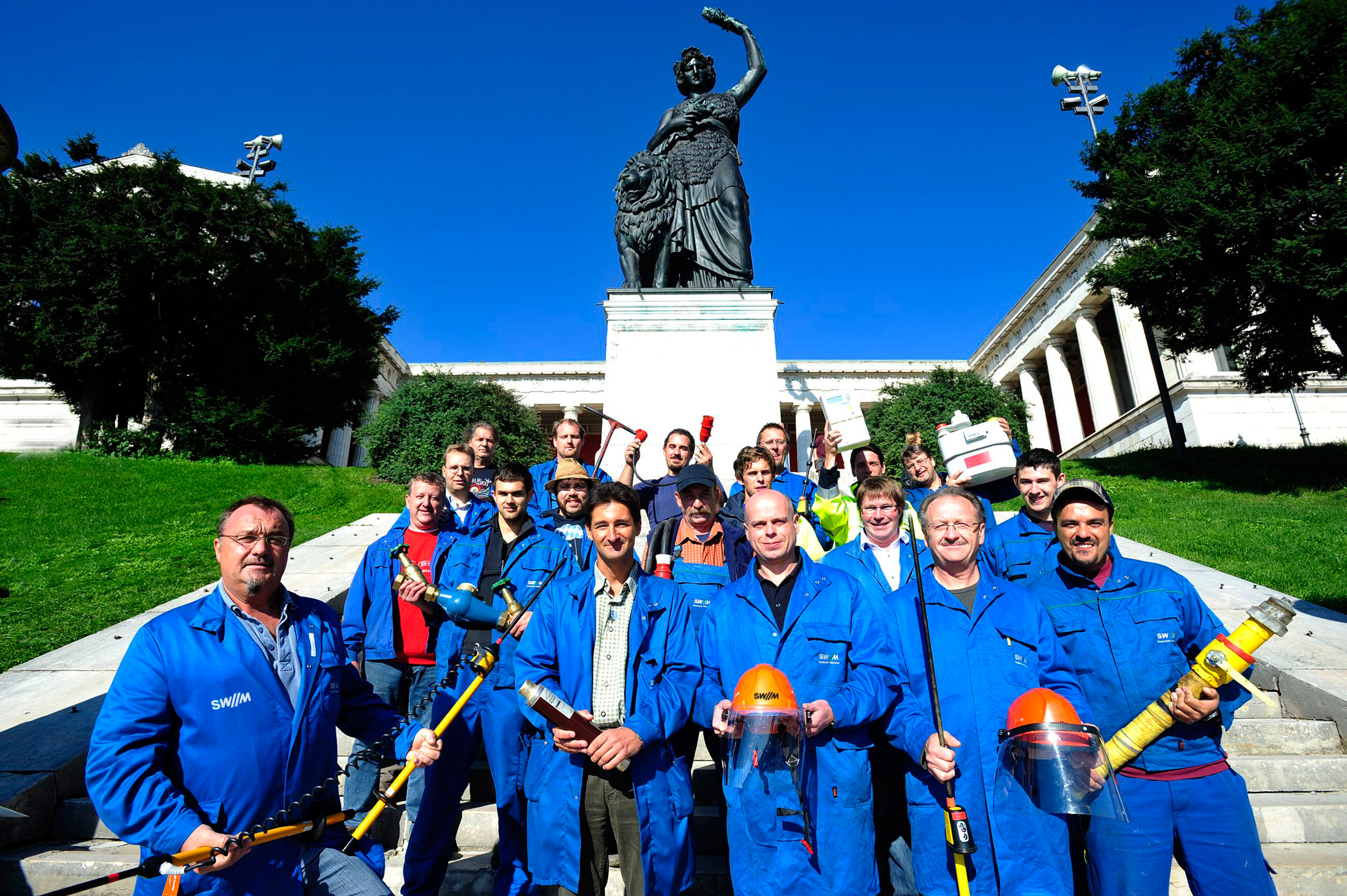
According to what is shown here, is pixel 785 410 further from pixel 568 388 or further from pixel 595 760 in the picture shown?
pixel 595 760

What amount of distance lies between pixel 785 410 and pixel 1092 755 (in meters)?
46.5

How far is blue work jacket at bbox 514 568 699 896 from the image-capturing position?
8.76 ft

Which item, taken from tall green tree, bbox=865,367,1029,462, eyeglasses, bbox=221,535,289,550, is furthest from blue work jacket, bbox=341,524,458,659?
tall green tree, bbox=865,367,1029,462

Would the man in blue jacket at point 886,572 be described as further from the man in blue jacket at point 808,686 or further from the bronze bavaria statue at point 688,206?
the bronze bavaria statue at point 688,206

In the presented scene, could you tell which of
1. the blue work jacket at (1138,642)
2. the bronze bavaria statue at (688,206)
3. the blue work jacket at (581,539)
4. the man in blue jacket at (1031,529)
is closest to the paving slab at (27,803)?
the blue work jacket at (581,539)

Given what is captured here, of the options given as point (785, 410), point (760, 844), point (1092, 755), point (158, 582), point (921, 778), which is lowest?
point (760, 844)

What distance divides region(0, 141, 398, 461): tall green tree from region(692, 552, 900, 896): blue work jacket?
24.3 m

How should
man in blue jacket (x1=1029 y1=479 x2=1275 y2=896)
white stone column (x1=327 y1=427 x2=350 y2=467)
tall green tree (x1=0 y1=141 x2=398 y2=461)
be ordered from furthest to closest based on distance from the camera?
white stone column (x1=327 y1=427 x2=350 y2=467) → tall green tree (x1=0 y1=141 x2=398 y2=461) → man in blue jacket (x1=1029 y1=479 x2=1275 y2=896)

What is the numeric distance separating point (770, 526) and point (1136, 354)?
3394 cm

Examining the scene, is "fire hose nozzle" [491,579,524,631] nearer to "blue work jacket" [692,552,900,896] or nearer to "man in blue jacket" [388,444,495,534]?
"blue work jacket" [692,552,900,896]

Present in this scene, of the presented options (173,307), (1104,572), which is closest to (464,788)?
(1104,572)

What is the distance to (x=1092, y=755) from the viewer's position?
220 cm

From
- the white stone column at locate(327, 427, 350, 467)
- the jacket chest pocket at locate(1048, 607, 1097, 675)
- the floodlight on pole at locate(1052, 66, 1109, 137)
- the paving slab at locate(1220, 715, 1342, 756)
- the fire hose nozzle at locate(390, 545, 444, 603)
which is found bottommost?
the paving slab at locate(1220, 715, 1342, 756)

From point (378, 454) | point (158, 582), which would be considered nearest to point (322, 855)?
point (158, 582)
